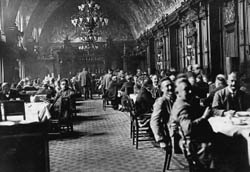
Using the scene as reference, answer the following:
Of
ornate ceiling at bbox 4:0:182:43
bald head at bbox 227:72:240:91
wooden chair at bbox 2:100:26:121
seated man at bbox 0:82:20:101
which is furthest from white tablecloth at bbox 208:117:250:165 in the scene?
ornate ceiling at bbox 4:0:182:43

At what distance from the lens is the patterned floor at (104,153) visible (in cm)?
610

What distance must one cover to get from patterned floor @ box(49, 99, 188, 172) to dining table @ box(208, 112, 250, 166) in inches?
42.4

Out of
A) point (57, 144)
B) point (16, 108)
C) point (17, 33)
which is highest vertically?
point (17, 33)

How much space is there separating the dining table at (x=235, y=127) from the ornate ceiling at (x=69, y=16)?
1948cm

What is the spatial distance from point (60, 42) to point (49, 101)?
24.8m

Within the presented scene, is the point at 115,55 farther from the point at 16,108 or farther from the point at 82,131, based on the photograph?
the point at 16,108

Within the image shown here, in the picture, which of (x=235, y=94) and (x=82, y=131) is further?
(x=82, y=131)

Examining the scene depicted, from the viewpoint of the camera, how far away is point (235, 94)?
6.39 meters

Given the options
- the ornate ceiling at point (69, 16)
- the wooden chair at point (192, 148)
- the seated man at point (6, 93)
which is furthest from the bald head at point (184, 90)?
the ornate ceiling at point (69, 16)

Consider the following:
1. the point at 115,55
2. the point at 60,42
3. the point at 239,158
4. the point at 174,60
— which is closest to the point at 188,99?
the point at 239,158

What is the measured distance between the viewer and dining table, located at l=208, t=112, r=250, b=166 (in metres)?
4.35

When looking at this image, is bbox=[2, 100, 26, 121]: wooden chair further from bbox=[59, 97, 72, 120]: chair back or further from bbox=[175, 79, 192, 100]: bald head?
bbox=[175, 79, 192, 100]: bald head

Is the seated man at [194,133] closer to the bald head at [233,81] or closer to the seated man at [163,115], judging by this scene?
the seated man at [163,115]

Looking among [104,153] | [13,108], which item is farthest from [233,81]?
[13,108]
